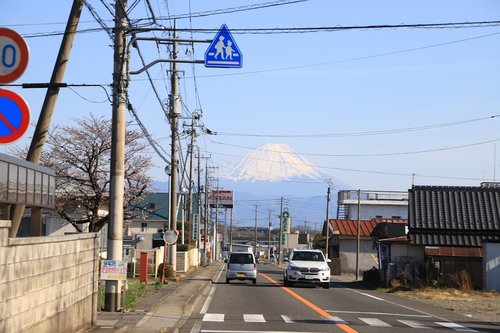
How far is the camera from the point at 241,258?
130 feet

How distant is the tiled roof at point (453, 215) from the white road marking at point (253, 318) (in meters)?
20.9

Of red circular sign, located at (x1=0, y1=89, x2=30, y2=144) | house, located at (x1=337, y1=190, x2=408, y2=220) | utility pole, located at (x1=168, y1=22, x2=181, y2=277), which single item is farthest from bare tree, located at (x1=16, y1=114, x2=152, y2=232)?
house, located at (x1=337, y1=190, x2=408, y2=220)

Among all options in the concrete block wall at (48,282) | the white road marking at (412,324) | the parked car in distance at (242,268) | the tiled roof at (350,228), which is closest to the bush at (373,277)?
the parked car in distance at (242,268)

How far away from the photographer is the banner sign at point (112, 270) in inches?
679

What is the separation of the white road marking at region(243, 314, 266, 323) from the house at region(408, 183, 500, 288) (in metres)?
19.9

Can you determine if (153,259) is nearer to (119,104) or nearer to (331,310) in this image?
(331,310)

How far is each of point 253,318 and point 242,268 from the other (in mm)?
20491

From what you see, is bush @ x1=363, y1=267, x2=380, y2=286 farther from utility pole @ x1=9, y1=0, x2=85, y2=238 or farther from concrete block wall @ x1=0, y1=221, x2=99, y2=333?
concrete block wall @ x1=0, y1=221, x2=99, y2=333

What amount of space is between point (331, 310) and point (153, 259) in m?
22.7

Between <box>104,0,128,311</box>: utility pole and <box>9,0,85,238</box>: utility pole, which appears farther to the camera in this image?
<box>104,0,128,311</box>: utility pole

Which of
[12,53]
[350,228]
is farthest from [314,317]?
[350,228]

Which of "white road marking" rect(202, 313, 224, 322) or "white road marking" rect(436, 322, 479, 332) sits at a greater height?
"white road marking" rect(436, 322, 479, 332)

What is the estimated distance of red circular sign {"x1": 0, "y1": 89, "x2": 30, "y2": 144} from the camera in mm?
7684

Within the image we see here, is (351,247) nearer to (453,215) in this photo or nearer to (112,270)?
(453,215)
